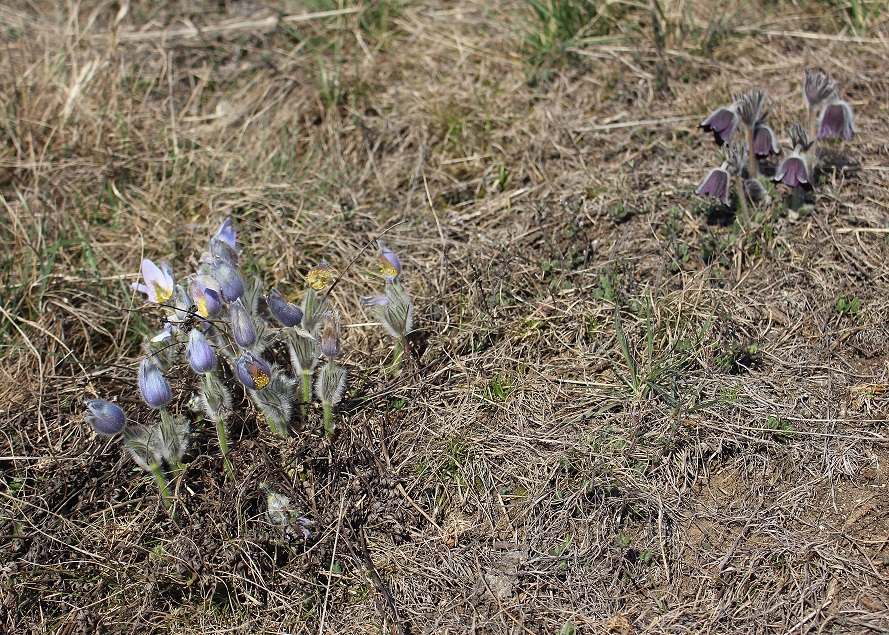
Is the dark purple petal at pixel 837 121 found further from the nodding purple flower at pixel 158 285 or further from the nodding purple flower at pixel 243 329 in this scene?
the nodding purple flower at pixel 158 285

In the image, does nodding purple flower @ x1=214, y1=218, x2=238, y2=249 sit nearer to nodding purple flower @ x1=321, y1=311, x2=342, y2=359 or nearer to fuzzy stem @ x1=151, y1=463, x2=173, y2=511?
nodding purple flower @ x1=321, y1=311, x2=342, y2=359

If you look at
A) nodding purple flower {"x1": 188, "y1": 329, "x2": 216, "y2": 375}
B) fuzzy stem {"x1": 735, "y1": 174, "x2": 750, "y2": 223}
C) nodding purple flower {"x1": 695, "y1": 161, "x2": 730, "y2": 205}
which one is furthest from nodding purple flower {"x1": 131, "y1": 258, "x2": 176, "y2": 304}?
fuzzy stem {"x1": 735, "y1": 174, "x2": 750, "y2": 223}

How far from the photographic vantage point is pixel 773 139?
2887mm

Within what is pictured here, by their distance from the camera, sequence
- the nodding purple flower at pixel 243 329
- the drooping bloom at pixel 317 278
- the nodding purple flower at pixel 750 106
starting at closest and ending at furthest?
the nodding purple flower at pixel 243 329, the drooping bloom at pixel 317 278, the nodding purple flower at pixel 750 106

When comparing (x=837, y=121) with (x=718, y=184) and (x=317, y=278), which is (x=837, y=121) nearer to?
(x=718, y=184)

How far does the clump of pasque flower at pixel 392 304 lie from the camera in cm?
257

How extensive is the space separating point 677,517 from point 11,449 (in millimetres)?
2039

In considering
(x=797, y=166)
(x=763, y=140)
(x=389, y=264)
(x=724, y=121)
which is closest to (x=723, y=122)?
(x=724, y=121)

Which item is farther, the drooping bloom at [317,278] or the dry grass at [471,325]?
the drooping bloom at [317,278]

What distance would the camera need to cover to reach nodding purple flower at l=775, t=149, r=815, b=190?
2.81 meters

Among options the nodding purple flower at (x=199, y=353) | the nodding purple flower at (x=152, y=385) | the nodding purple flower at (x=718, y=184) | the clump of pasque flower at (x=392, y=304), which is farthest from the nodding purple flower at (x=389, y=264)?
the nodding purple flower at (x=718, y=184)

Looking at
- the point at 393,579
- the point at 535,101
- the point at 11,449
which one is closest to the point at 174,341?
the point at 11,449

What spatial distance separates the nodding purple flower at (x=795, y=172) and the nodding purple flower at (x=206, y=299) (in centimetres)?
191

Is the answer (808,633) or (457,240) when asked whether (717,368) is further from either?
(457,240)
